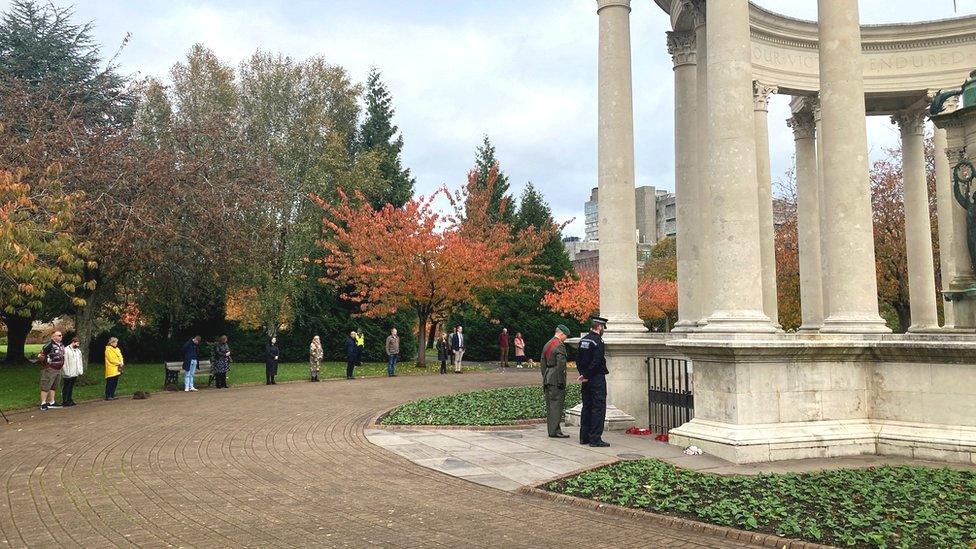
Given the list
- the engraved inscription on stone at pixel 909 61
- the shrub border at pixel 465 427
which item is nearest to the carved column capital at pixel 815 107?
the engraved inscription on stone at pixel 909 61

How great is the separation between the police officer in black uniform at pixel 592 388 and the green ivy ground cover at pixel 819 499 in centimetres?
189

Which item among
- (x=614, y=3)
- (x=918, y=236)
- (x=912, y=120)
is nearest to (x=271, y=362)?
(x=614, y=3)

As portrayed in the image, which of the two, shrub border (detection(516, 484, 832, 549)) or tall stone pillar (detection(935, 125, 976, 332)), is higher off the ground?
tall stone pillar (detection(935, 125, 976, 332))

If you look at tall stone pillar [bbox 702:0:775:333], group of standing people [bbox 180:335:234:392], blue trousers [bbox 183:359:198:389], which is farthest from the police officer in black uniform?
blue trousers [bbox 183:359:198:389]

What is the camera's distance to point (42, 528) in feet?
21.2

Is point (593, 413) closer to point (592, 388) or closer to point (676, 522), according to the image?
point (592, 388)

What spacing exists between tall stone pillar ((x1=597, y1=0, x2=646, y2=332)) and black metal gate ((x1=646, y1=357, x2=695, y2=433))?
0.84m

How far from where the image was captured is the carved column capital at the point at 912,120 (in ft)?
64.3

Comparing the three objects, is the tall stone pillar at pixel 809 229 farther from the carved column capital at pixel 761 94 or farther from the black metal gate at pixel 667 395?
the black metal gate at pixel 667 395

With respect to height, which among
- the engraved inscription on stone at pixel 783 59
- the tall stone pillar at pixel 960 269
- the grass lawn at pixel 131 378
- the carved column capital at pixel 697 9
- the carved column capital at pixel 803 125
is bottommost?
the grass lawn at pixel 131 378

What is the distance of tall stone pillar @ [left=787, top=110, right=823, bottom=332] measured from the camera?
18.5 m

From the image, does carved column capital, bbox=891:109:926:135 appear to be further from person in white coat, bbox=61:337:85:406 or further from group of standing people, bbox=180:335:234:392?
person in white coat, bbox=61:337:85:406

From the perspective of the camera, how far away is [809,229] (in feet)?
61.8

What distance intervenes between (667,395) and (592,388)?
66.7 inches
